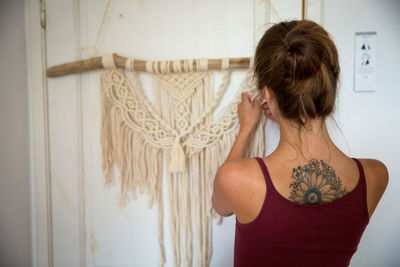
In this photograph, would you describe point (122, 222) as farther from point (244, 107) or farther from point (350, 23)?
point (350, 23)

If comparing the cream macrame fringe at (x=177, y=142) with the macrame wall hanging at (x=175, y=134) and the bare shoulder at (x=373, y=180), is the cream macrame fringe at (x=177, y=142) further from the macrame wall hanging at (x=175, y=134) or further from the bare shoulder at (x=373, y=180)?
the bare shoulder at (x=373, y=180)

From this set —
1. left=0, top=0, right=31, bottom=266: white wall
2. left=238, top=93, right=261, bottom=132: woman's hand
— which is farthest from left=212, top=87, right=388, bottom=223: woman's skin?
left=0, top=0, right=31, bottom=266: white wall

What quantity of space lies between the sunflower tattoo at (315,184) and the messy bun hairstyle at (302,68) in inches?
4.3

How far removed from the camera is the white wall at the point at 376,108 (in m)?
0.75

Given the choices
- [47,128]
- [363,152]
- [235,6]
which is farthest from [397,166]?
[47,128]

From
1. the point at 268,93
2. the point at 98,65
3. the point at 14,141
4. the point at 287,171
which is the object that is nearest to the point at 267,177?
the point at 287,171

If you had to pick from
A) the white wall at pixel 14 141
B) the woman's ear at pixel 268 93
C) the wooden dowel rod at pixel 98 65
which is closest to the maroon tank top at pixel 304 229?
the woman's ear at pixel 268 93

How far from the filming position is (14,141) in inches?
34.9

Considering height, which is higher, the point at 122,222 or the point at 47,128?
the point at 47,128

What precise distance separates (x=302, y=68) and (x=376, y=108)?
57cm

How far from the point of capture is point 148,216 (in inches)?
33.2

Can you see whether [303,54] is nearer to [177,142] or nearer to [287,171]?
[287,171]

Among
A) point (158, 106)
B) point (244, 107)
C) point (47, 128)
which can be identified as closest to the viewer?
point (244, 107)

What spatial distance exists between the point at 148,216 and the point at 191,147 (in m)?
0.36
